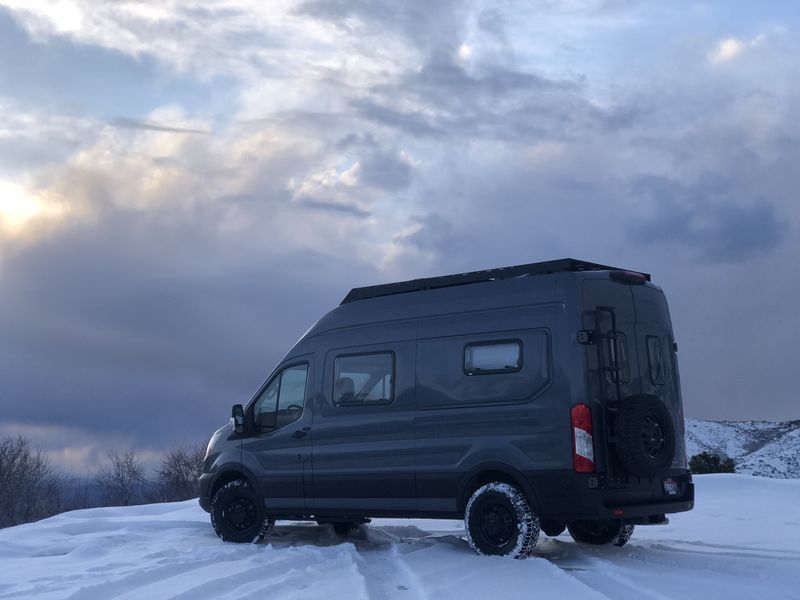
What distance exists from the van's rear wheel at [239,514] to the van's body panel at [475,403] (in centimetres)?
21

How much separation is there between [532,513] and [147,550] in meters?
4.22

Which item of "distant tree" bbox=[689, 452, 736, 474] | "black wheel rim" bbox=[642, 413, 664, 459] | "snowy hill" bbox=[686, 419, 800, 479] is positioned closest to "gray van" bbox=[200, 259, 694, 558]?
"black wheel rim" bbox=[642, 413, 664, 459]

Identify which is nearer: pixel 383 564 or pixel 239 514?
pixel 383 564

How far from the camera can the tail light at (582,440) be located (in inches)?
357

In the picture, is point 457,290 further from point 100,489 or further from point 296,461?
point 100,489

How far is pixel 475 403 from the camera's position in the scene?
987cm

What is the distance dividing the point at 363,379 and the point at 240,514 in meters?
2.53

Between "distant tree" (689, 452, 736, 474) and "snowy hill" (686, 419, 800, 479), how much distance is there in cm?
53

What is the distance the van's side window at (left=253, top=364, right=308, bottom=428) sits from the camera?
462 inches

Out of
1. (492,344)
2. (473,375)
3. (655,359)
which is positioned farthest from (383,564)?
(655,359)

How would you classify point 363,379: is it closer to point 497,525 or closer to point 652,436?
point 497,525

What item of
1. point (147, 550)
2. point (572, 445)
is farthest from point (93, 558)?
point (572, 445)

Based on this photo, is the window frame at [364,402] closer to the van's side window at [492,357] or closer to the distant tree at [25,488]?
the van's side window at [492,357]

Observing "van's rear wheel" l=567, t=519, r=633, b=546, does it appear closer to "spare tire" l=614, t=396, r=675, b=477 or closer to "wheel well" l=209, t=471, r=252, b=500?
"spare tire" l=614, t=396, r=675, b=477
